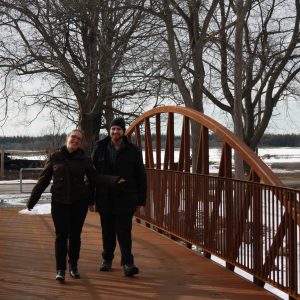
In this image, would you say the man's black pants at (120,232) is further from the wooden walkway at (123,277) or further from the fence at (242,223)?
the fence at (242,223)

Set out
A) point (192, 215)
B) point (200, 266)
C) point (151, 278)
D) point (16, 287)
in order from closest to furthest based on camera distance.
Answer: point (16, 287), point (151, 278), point (200, 266), point (192, 215)

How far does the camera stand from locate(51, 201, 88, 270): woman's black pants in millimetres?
5398

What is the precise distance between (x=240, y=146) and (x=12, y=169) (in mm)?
30065

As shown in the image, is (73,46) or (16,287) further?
(73,46)

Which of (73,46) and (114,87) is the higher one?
(73,46)

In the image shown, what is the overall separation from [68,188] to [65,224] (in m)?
0.34

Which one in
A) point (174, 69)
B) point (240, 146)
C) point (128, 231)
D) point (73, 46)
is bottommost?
point (128, 231)

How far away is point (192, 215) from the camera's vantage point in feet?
23.6

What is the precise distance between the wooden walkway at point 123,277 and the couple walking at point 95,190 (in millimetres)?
234

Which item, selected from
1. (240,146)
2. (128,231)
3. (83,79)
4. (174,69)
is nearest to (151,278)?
(128,231)

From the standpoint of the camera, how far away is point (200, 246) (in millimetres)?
6859

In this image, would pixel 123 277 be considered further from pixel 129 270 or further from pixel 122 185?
pixel 122 185

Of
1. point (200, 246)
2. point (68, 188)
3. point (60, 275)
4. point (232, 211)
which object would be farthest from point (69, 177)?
point (200, 246)

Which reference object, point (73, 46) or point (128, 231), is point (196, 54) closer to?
point (73, 46)
